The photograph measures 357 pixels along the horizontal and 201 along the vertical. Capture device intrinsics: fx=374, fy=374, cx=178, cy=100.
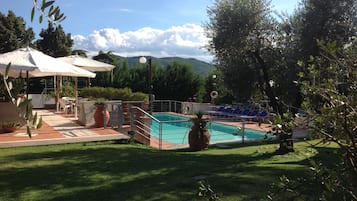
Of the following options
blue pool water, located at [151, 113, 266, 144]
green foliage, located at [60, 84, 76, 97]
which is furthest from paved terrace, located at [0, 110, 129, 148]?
green foliage, located at [60, 84, 76, 97]

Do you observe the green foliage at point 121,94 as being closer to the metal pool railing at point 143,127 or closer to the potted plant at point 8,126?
the metal pool railing at point 143,127

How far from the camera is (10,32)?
28.3 m

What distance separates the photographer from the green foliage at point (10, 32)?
28.0 m

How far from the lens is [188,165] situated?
23.1ft

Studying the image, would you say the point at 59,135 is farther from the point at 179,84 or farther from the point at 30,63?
the point at 179,84

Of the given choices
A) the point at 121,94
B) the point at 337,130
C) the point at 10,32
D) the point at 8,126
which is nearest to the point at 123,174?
the point at 337,130

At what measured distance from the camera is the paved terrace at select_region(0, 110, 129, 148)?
8734 millimetres

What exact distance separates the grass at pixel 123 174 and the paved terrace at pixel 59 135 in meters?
0.33

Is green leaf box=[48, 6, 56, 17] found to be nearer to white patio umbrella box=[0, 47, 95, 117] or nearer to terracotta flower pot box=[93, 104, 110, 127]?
white patio umbrella box=[0, 47, 95, 117]

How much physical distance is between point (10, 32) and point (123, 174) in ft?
84.8

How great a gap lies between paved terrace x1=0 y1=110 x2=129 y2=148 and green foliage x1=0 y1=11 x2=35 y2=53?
62.4 ft

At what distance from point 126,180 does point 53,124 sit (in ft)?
23.6

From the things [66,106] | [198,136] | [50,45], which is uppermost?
[50,45]

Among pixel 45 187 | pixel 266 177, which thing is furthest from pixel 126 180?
pixel 266 177
